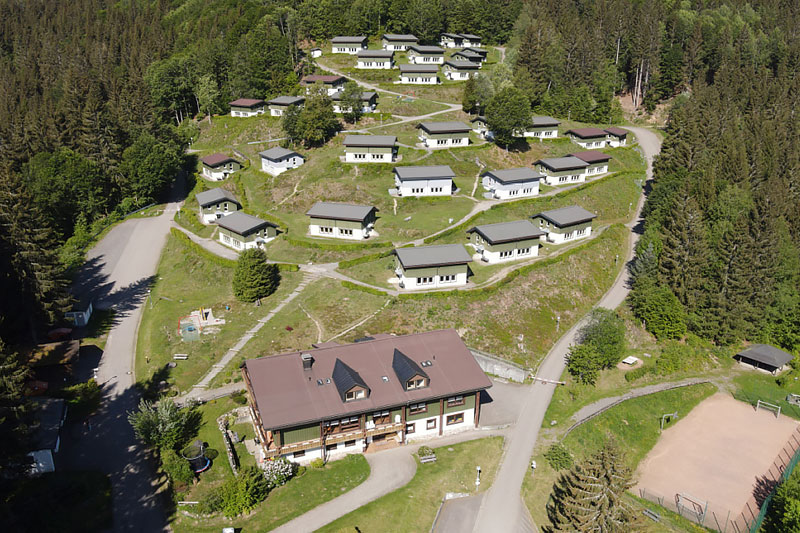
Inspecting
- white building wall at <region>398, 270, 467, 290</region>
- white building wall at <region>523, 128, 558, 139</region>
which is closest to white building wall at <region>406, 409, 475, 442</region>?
white building wall at <region>398, 270, 467, 290</region>

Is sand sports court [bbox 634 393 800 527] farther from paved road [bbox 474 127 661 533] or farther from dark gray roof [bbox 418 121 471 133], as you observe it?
dark gray roof [bbox 418 121 471 133]

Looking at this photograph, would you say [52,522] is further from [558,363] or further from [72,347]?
[558,363]

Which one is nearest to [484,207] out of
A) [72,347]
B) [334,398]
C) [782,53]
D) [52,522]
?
[334,398]

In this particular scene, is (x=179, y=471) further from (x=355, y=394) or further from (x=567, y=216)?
(x=567, y=216)

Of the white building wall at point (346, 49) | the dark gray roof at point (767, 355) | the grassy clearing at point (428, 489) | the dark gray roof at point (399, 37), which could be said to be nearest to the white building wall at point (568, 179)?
the dark gray roof at point (767, 355)

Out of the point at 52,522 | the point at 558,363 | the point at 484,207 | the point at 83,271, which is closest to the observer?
the point at 52,522

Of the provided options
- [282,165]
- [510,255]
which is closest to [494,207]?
[510,255]
